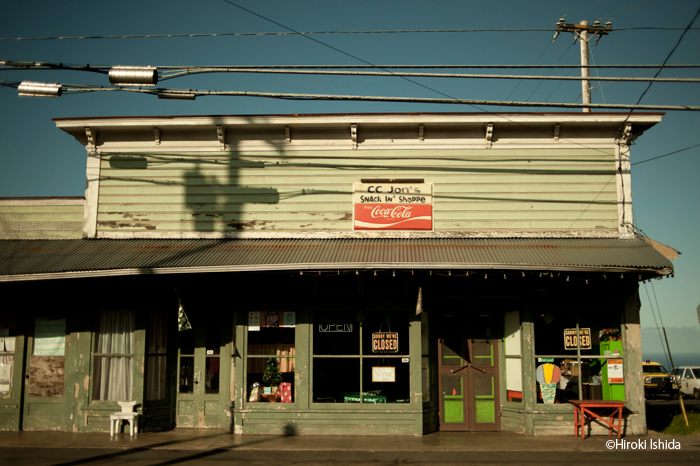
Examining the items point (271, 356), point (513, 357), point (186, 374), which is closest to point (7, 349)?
point (186, 374)

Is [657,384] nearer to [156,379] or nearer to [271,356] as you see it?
[271,356]

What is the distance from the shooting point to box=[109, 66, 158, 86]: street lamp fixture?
8.55 meters

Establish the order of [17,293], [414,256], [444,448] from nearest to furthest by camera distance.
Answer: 1. [444,448]
2. [414,256]
3. [17,293]

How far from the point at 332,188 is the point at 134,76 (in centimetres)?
551

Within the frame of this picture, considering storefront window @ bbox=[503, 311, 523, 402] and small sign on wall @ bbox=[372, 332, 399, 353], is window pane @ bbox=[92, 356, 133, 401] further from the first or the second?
storefront window @ bbox=[503, 311, 523, 402]

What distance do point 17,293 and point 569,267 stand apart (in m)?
11.9

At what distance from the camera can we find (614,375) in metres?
11.8

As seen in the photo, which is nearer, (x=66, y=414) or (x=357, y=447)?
(x=357, y=447)

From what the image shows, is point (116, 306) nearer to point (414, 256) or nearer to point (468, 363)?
point (414, 256)

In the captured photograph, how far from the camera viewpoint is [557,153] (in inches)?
512

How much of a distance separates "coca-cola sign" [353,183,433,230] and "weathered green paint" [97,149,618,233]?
0.21 metres

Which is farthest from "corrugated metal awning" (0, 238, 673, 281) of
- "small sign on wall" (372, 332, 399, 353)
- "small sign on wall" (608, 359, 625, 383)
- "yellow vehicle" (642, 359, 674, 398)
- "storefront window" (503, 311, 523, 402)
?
"yellow vehicle" (642, 359, 674, 398)

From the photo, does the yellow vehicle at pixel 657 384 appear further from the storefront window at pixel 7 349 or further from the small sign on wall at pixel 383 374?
the storefront window at pixel 7 349

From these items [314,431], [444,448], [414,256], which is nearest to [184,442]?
[314,431]
